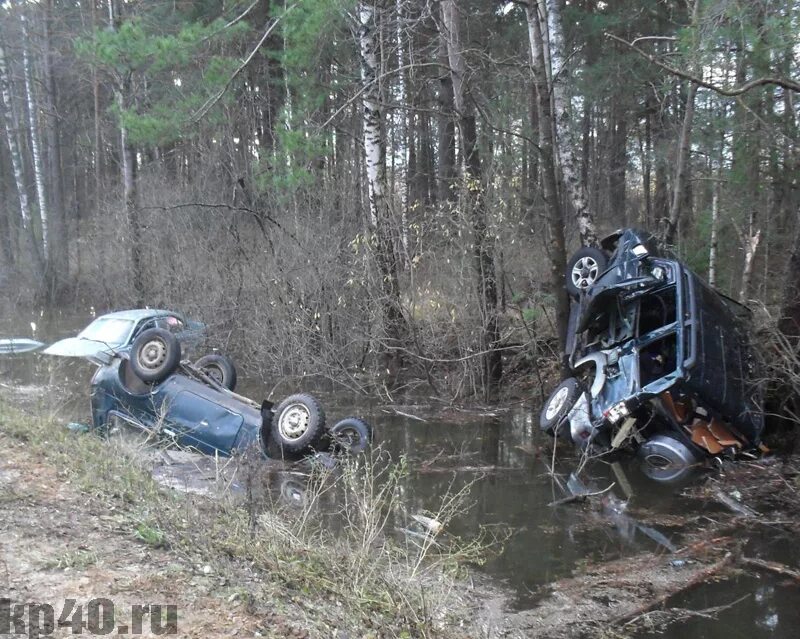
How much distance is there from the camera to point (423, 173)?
14320mm

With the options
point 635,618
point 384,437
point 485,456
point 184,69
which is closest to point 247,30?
point 184,69

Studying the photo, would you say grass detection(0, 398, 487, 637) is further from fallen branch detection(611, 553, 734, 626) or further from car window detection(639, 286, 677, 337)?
car window detection(639, 286, 677, 337)

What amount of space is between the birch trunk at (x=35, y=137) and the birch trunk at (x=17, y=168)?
37cm

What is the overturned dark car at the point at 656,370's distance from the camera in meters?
7.95

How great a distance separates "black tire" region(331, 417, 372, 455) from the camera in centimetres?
859

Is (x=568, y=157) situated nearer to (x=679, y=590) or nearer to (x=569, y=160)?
(x=569, y=160)

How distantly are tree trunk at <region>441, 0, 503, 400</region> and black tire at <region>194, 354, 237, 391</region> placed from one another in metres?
4.13

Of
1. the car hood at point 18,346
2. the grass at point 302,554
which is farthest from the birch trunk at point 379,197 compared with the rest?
the car hood at point 18,346

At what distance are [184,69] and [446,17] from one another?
8.42 m

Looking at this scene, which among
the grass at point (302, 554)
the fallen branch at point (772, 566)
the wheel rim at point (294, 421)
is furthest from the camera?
the wheel rim at point (294, 421)

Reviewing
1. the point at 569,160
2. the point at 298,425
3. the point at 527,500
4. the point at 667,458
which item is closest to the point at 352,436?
the point at 298,425

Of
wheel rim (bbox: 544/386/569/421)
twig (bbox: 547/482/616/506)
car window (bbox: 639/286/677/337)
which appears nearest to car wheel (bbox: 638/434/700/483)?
twig (bbox: 547/482/616/506)

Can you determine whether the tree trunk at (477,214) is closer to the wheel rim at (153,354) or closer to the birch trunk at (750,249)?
the birch trunk at (750,249)

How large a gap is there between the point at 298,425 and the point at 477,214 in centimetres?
488
